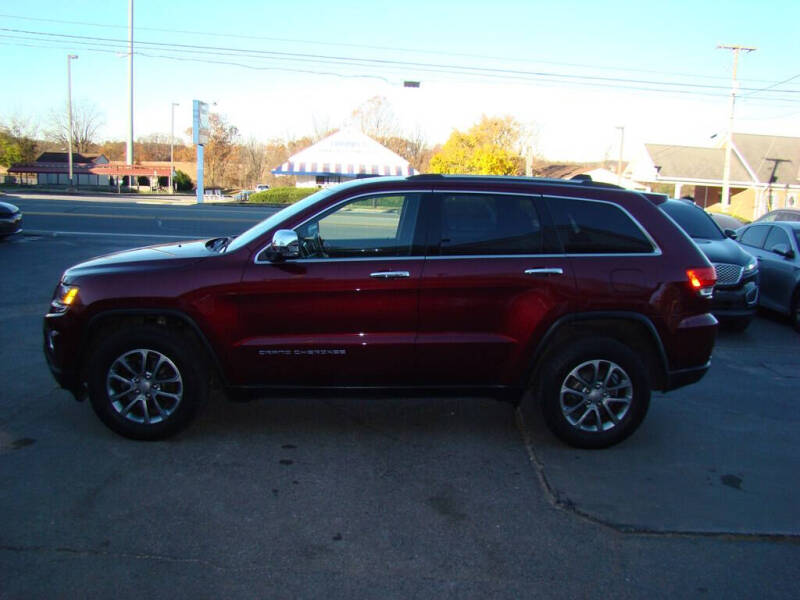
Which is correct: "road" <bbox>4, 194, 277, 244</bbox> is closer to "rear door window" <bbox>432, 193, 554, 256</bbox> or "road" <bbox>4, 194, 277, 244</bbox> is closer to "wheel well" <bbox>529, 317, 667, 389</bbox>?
"rear door window" <bbox>432, 193, 554, 256</bbox>

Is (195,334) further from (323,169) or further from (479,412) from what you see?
(323,169)

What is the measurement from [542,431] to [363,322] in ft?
5.82

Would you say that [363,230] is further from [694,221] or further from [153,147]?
[153,147]

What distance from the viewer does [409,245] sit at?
15.7 ft

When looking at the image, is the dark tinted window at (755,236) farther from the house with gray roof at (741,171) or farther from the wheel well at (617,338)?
the house with gray roof at (741,171)

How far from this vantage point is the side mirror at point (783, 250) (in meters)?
10.1

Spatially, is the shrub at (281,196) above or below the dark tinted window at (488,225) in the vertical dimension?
above

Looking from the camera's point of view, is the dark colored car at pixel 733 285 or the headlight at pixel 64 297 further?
the dark colored car at pixel 733 285

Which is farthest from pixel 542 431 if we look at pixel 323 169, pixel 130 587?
pixel 323 169

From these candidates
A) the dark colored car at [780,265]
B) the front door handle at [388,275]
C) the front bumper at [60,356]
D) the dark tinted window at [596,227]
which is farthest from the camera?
the dark colored car at [780,265]

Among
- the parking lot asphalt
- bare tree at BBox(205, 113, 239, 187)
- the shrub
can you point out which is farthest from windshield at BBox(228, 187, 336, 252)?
bare tree at BBox(205, 113, 239, 187)

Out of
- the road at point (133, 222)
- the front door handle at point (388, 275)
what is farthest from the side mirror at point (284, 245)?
the road at point (133, 222)

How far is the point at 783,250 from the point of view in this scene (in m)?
10.3

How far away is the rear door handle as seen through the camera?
4727 millimetres
